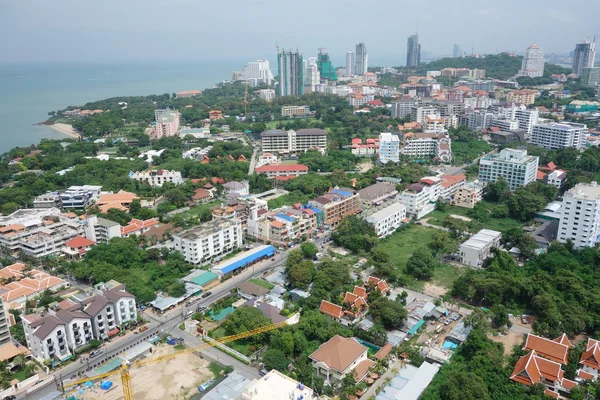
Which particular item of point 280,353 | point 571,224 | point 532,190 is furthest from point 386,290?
point 532,190

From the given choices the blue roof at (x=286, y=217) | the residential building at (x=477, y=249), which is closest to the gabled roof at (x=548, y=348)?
the residential building at (x=477, y=249)

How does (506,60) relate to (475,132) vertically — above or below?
above

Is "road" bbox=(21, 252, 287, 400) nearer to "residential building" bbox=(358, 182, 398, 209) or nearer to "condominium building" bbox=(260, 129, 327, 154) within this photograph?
"residential building" bbox=(358, 182, 398, 209)

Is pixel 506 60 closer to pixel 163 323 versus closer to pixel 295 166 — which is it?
pixel 295 166

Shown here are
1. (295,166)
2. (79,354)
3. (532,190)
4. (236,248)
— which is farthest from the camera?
(295,166)

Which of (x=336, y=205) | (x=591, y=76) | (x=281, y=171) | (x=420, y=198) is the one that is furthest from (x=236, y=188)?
(x=591, y=76)

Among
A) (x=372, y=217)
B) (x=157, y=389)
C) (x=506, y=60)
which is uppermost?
(x=506, y=60)

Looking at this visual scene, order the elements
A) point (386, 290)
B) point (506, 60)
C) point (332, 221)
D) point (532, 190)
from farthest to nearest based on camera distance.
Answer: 1. point (506, 60)
2. point (532, 190)
3. point (332, 221)
4. point (386, 290)
